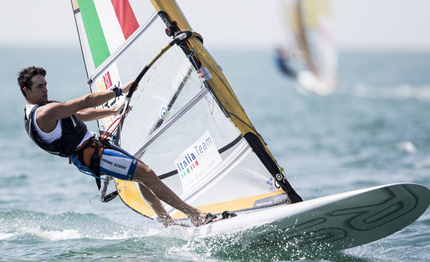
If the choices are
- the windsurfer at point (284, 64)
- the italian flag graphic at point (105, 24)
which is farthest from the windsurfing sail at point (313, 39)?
the italian flag graphic at point (105, 24)

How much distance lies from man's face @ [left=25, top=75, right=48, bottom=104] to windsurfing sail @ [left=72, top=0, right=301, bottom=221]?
78cm

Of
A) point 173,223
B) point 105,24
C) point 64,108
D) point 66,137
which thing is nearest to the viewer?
point 64,108

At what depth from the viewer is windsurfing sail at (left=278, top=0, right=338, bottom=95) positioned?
19.2 ft

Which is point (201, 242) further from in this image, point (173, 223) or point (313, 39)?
point (313, 39)

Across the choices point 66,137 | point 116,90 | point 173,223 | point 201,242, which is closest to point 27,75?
point 66,137

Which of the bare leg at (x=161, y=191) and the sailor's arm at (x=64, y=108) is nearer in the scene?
the sailor's arm at (x=64, y=108)

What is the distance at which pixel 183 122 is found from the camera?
5168mm

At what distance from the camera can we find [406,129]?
50.4 ft

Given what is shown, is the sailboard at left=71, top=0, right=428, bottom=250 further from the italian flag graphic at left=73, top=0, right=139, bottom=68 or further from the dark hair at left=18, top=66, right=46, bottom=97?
the dark hair at left=18, top=66, right=46, bottom=97

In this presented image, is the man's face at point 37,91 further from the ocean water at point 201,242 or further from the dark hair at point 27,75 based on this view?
the ocean water at point 201,242

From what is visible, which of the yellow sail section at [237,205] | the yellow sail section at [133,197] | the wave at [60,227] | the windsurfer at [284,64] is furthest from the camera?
the windsurfer at [284,64]

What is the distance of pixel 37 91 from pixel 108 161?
75 centimetres

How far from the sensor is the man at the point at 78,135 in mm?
4344

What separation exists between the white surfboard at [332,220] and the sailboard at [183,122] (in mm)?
17
